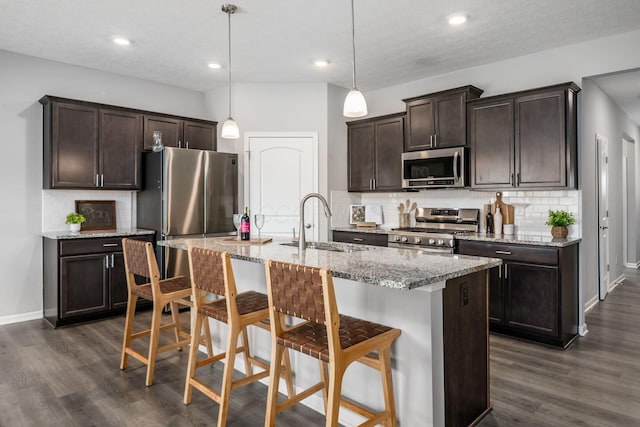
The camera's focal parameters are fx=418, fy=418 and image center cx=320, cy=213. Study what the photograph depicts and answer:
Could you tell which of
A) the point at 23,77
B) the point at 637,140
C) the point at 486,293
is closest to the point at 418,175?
the point at 486,293

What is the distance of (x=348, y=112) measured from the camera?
2.72 metres

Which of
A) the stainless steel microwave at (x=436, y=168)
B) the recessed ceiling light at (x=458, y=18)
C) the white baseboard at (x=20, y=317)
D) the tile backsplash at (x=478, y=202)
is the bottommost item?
the white baseboard at (x=20, y=317)

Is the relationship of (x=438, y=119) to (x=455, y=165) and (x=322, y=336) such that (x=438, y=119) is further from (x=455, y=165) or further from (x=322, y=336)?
(x=322, y=336)

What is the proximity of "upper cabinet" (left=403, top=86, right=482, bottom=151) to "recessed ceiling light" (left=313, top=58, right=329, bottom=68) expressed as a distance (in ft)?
3.41

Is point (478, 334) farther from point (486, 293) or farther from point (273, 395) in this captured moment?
point (273, 395)

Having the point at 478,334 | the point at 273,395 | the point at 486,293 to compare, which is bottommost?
the point at 273,395

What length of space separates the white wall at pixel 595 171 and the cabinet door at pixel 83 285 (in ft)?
15.6

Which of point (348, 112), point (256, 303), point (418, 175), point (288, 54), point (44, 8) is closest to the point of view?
point (256, 303)

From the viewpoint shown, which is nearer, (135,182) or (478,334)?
(478,334)

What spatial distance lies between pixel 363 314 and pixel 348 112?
4.24 ft

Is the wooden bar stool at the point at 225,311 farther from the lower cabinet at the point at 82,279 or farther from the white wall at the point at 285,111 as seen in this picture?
the white wall at the point at 285,111

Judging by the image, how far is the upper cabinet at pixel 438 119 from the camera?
14.4 feet

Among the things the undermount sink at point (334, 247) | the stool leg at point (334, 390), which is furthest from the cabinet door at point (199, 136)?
the stool leg at point (334, 390)

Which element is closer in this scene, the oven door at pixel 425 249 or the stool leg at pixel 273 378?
the stool leg at pixel 273 378
